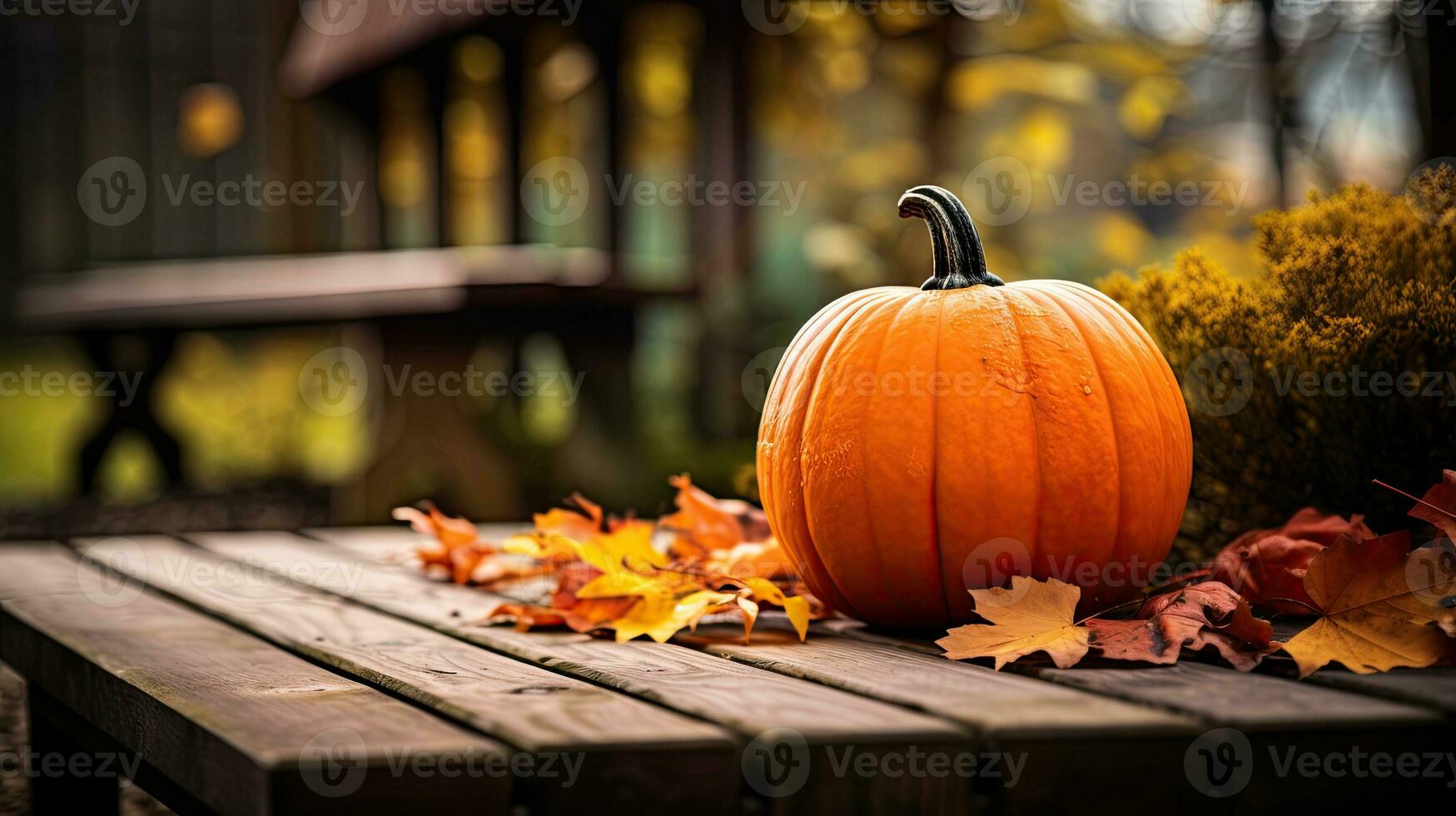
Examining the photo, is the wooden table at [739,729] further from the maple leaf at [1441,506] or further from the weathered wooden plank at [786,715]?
the maple leaf at [1441,506]

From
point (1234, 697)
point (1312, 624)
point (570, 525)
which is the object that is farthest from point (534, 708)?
point (570, 525)

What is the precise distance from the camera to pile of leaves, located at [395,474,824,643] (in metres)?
1.31

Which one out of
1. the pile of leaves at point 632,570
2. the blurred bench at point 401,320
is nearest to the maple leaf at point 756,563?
the pile of leaves at point 632,570

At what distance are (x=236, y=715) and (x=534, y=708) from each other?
0.23 m

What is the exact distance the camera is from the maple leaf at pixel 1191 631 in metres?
1.07

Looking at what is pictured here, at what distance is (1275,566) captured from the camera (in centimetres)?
129

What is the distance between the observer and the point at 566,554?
1.59 meters

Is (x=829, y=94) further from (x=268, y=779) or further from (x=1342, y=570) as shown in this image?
(x=268, y=779)

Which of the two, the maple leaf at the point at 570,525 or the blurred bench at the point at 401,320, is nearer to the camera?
the maple leaf at the point at 570,525

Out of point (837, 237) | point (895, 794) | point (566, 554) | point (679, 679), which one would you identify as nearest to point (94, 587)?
point (566, 554)

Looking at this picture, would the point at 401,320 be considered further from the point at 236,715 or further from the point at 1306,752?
the point at 1306,752

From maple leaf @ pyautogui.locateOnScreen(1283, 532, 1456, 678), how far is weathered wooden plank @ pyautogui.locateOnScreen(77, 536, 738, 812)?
20.0 inches

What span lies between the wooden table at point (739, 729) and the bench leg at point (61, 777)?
1.93ft

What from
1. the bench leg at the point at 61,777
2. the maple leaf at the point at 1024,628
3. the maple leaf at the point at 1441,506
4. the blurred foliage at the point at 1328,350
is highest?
the blurred foliage at the point at 1328,350
